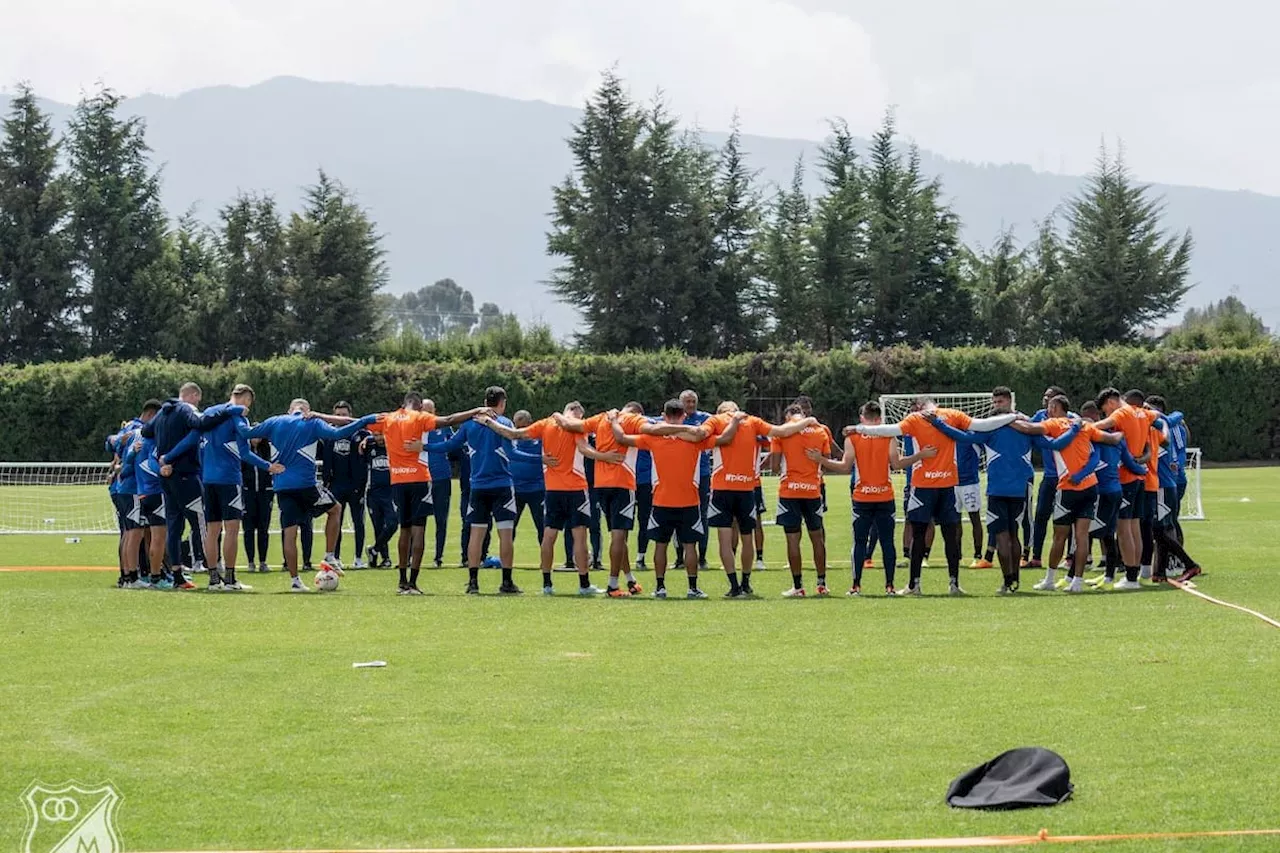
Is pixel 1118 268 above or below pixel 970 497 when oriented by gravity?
above

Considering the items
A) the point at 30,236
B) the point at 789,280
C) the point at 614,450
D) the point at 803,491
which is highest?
the point at 30,236

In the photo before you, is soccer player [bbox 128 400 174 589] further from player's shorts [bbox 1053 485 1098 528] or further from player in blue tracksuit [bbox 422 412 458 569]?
player's shorts [bbox 1053 485 1098 528]

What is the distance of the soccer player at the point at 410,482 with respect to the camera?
18312 millimetres

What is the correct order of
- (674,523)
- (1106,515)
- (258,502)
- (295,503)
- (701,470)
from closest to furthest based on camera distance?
(674,523), (1106,515), (295,503), (701,470), (258,502)

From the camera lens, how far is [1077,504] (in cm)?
1806

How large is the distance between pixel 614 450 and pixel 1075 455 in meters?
4.96

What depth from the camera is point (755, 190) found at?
73688mm

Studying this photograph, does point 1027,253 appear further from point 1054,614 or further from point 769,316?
point 1054,614

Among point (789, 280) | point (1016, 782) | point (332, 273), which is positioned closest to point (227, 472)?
point (1016, 782)

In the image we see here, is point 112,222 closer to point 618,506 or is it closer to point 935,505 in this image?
point 618,506

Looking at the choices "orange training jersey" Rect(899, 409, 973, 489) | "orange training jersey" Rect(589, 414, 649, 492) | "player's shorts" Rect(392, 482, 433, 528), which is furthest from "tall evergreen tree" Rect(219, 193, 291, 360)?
"orange training jersey" Rect(899, 409, 973, 489)

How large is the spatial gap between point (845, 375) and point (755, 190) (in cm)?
2292

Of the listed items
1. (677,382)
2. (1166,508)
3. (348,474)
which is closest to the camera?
(1166,508)

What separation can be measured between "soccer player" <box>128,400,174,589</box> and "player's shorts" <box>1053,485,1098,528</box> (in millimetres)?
9923
